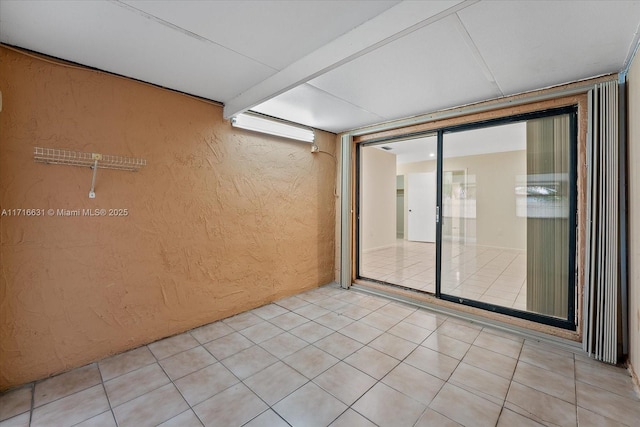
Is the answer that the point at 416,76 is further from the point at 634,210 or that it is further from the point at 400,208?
the point at 400,208

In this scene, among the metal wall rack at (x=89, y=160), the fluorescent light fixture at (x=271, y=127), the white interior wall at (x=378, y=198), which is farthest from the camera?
the white interior wall at (x=378, y=198)


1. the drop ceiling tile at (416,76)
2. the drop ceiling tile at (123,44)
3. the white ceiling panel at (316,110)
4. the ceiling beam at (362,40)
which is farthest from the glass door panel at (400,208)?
the drop ceiling tile at (123,44)

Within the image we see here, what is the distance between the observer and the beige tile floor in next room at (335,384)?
158 cm

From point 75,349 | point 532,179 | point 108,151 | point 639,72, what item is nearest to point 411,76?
point 639,72

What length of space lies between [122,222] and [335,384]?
2.17m

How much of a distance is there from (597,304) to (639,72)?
173 cm

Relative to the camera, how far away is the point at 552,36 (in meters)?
1.67

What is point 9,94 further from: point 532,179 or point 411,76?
point 532,179

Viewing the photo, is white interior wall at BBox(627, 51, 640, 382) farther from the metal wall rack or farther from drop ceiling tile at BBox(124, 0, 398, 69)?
the metal wall rack

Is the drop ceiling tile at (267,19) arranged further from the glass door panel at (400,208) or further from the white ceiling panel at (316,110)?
the glass door panel at (400,208)

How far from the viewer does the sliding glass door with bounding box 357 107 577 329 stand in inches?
98.3

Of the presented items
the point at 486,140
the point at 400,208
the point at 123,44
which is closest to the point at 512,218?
the point at 486,140

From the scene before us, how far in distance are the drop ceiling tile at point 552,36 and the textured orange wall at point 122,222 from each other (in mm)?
2377

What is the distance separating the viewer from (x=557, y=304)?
8.25 feet
